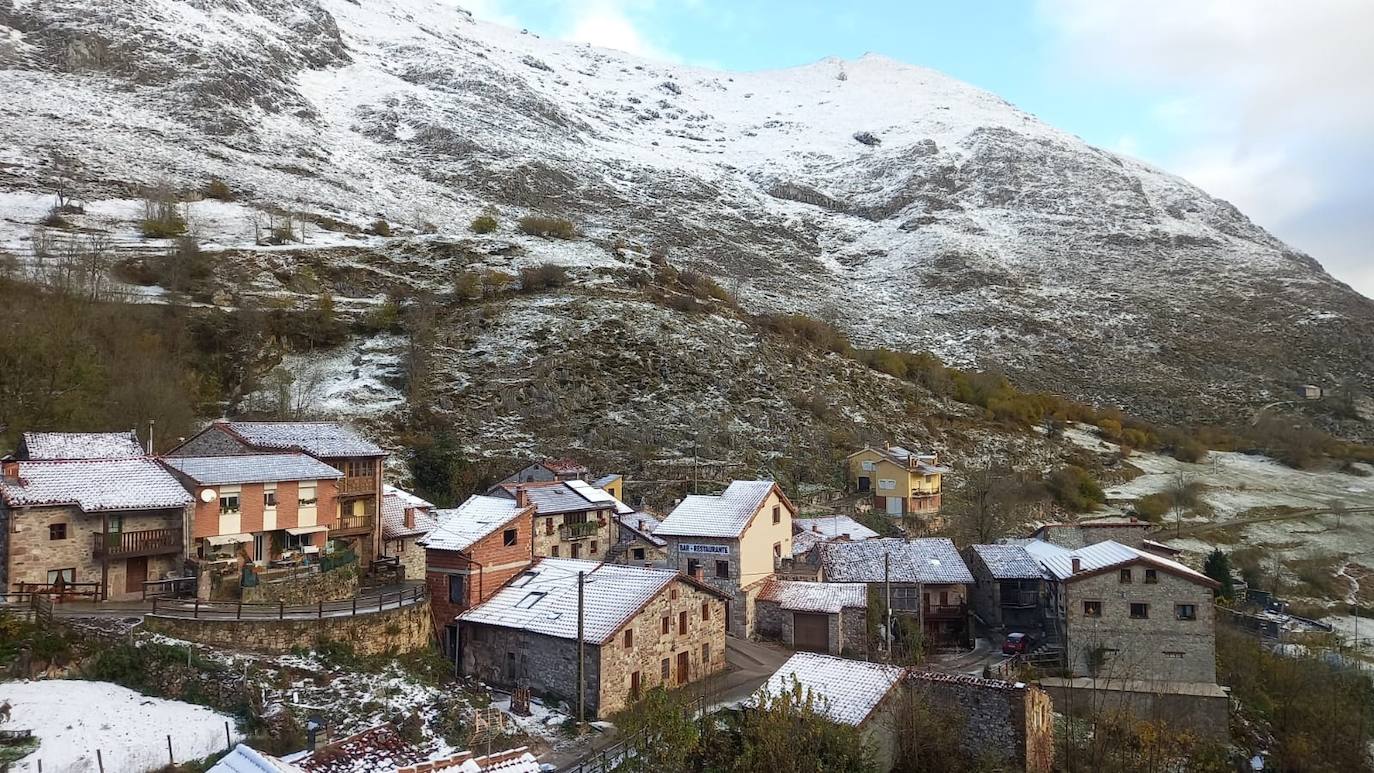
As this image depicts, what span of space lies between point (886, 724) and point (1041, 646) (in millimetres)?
14043

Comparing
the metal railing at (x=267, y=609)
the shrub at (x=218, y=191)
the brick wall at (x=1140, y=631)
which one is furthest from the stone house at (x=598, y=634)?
the shrub at (x=218, y=191)

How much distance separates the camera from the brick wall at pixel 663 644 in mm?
21875

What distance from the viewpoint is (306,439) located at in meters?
30.8

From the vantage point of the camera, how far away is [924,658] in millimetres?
29312

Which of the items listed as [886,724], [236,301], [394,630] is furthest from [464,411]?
[886,724]

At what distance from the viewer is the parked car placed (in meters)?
29.7

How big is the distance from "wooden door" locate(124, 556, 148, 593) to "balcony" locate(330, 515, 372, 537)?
260 inches

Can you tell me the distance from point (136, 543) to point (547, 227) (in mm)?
74131

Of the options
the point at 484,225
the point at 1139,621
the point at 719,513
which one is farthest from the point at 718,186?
the point at 1139,621

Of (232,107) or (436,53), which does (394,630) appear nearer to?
(232,107)

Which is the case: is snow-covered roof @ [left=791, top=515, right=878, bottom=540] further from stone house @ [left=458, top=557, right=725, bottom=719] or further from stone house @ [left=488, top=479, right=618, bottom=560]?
stone house @ [left=458, top=557, right=725, bottom=719]

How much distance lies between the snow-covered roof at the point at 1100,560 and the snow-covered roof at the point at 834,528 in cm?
985

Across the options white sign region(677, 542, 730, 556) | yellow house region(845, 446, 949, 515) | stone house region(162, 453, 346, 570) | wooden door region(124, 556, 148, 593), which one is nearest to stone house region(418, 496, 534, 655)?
stone house region(162, 453, 346, 570)

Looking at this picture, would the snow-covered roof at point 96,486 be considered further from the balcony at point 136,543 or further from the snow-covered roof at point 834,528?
the snow-covered roof at point 834,528
